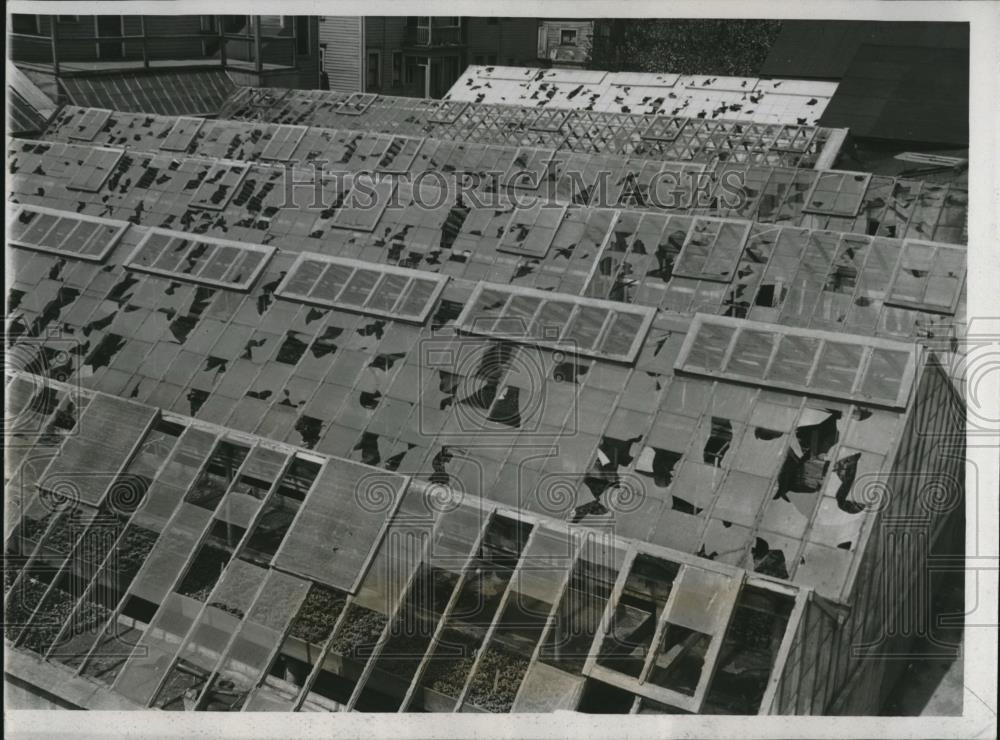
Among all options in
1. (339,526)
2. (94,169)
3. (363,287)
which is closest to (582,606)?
(339,526)

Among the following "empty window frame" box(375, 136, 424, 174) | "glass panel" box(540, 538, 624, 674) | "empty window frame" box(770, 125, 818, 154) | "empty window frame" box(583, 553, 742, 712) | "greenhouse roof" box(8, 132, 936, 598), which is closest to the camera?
"empty window frame" box(583, 553, 742, 712)

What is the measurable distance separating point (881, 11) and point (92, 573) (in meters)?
15.2

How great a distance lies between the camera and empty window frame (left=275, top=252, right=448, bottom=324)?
53.1 ft

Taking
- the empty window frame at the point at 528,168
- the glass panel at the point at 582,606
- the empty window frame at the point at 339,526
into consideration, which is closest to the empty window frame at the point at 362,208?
the empty window frame at the point at 528,168

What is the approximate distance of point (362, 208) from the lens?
21312 millimetres

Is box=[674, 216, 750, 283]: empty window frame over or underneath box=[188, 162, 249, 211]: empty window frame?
over

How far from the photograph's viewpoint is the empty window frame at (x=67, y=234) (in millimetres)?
18344

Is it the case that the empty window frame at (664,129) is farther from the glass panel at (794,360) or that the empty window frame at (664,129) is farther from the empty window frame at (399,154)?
the glass panel at (794,360)

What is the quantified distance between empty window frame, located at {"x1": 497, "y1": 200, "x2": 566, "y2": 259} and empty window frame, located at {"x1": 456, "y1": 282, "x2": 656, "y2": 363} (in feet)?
16.2

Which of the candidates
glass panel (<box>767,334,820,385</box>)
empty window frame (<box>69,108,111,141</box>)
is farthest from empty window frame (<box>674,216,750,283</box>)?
empty window frame (<box>69,108,111,141</box>)

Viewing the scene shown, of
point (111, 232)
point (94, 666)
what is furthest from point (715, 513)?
point (111, 232)

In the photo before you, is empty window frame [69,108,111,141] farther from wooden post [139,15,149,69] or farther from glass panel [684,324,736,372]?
glass panel [684,324,736,372]

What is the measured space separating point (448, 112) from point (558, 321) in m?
26.9

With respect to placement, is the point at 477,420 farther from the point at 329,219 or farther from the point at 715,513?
the point at 329,219
